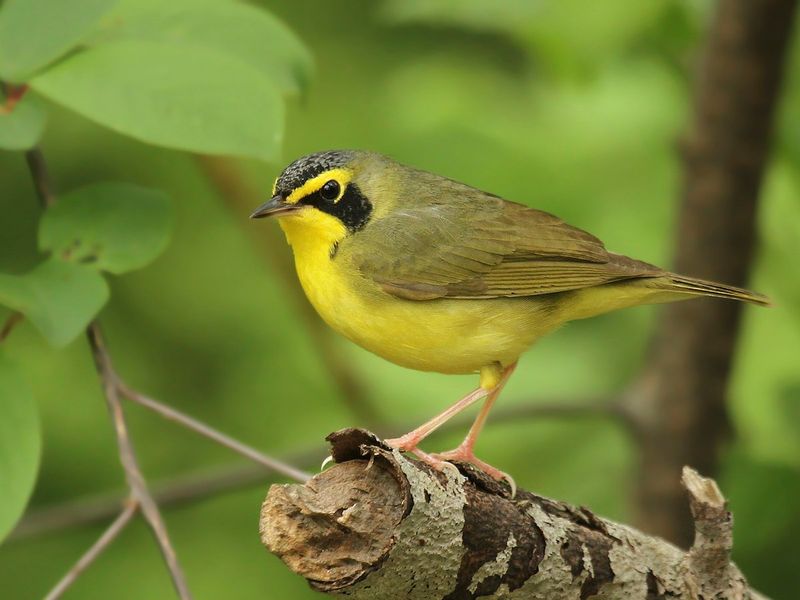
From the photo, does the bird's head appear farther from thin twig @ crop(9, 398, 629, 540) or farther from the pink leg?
thin twig @ crop(9, 398, 629, 540)

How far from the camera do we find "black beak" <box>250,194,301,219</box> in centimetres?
434

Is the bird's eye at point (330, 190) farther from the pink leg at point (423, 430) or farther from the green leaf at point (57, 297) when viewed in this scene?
the green leaf at point (57, 297)

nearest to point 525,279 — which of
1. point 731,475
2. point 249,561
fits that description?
point 731,475

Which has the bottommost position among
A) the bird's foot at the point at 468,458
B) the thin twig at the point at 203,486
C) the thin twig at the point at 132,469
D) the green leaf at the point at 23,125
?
the thin twig at the point at 203,486

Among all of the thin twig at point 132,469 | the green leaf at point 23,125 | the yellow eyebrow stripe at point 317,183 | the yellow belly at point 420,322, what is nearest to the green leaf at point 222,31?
the green leaf at point 23,125

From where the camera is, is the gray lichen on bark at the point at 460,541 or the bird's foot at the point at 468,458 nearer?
the gray lichen on bark at the point at 460,541

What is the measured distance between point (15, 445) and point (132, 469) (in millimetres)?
312

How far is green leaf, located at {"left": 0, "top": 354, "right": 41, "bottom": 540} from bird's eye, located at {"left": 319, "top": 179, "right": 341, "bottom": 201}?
165cm

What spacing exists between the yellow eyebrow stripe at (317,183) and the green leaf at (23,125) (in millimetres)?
1212

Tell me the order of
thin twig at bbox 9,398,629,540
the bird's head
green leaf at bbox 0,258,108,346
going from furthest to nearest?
thin twig at bbox 9,398,629,540
the bird's head
green leaf at bbox 0,258,108,346

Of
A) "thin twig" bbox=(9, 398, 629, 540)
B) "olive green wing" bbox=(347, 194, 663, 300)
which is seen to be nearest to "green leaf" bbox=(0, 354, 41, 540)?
"olive green wing" bbox=(347, 194, 663, 300)

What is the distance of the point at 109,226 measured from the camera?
11.9 feet

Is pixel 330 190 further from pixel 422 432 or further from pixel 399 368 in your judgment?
pixel 399 368

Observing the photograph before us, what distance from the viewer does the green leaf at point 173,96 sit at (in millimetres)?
3330
